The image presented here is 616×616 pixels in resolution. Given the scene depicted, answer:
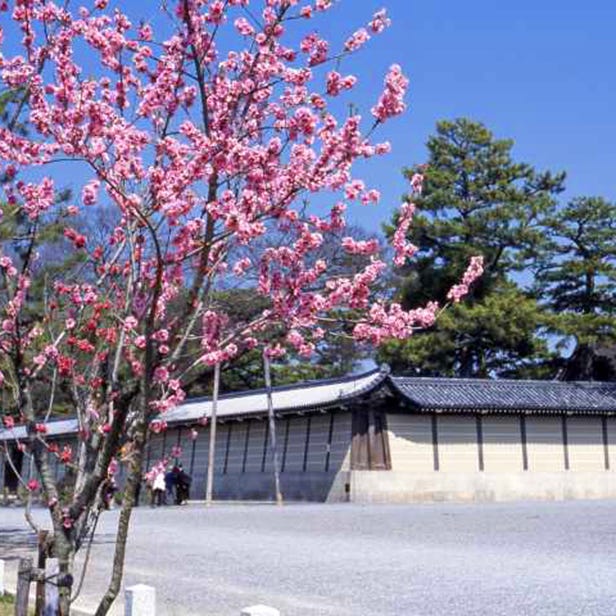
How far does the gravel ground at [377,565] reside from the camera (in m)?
7.80

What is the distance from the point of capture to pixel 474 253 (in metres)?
35.7

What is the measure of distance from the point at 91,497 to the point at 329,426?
25.1 m

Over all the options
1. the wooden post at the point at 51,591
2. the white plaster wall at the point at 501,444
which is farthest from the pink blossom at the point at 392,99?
the white plaster wall at the point at 501,444

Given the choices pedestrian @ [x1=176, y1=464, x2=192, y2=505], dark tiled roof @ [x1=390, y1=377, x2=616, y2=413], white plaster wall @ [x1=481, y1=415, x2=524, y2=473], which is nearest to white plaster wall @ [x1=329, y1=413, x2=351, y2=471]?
dark tiled roof @ [x1=390, y1=377, x2=616, y2=413]

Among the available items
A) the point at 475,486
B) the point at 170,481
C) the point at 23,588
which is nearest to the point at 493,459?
the point at 475,486

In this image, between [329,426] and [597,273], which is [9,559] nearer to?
[329,426]

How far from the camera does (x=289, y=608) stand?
7730 mm

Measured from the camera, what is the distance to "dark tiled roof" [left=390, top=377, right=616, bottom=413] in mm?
28875

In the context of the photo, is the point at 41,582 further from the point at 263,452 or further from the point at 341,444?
the point at 263,452

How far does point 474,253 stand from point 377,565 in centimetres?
2615

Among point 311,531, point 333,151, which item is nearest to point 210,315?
point 333,151

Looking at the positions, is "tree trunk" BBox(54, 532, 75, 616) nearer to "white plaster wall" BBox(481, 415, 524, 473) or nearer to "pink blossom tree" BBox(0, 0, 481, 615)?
"pink blossom tree" BBox(0, 0, 481, 615)

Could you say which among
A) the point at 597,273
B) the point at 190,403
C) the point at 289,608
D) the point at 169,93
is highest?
the point at 597,273

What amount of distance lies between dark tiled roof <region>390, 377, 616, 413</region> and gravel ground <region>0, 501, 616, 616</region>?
9.63 m
